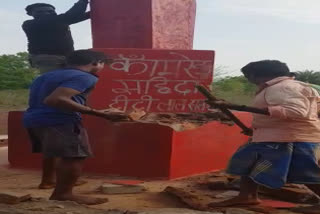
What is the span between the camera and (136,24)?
6.23 meters

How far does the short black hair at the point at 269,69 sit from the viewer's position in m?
3.80

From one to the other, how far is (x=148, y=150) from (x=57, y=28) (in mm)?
2138

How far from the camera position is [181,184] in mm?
5000

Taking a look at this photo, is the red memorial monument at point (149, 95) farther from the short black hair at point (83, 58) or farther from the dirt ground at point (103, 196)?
the short black hair at point (83, 58)

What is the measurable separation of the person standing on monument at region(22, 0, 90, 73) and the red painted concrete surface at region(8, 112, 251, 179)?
1.04 m

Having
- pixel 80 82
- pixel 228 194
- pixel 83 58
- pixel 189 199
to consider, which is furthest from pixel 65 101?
pixel 228 194

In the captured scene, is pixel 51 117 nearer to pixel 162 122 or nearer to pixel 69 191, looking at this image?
pixel 69 191

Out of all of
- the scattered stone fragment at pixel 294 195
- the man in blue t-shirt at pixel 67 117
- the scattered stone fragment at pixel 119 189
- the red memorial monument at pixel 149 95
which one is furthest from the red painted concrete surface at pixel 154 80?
the scattered stone fragment at pixel 294 195

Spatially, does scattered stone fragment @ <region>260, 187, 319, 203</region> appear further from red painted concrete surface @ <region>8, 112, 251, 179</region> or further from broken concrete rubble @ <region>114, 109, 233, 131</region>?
broken concrete rubble @ <region>114, 109, 233, 131</region>

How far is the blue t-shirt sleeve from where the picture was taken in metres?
3.79

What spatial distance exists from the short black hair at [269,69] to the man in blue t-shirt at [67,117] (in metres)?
0.97

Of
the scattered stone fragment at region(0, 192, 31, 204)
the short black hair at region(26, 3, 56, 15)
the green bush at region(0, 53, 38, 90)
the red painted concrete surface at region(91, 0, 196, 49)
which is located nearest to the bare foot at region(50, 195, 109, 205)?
the scattered stone fragment at region(0, 192, 31, 204)

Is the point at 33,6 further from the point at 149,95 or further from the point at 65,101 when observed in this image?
the point at 65,101

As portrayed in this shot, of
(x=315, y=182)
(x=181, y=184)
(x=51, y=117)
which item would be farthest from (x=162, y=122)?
(x=315, y=182)
